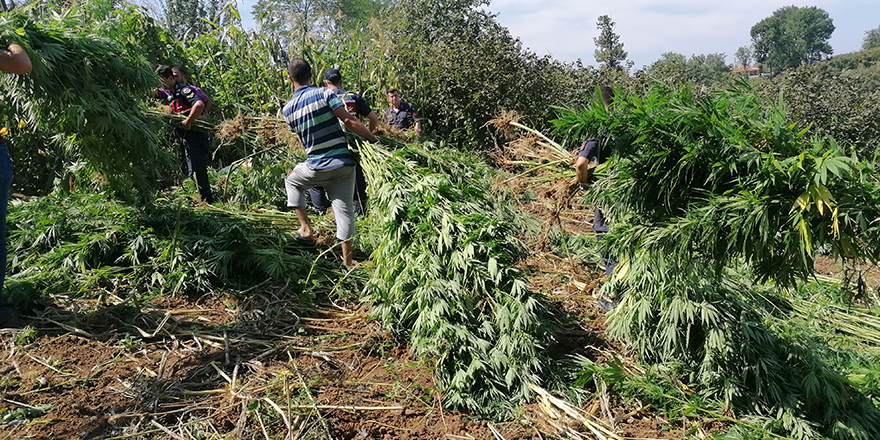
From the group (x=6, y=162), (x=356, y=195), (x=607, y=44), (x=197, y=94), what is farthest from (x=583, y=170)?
(x=607, y=44)

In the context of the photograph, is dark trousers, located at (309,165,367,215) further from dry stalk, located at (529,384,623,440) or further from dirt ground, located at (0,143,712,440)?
dry stalk, located at (529,384,623,440)

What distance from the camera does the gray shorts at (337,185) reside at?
14.7ft

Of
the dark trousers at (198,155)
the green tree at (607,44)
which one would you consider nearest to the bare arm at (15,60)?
the dark trousers at (198,155)

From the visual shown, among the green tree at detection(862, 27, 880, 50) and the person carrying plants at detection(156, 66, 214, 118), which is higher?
the green tree at detection(862, 27, 880, 50)

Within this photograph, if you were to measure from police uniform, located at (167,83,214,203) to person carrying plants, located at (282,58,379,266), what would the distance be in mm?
2059

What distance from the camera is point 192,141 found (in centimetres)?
618

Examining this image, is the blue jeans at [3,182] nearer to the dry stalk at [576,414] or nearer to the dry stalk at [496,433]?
the dry stalk at [496,433]

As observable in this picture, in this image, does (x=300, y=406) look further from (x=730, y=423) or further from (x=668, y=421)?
(x=730, y=423)

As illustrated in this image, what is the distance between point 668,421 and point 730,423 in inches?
11.9

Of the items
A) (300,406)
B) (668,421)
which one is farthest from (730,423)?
(300,406)

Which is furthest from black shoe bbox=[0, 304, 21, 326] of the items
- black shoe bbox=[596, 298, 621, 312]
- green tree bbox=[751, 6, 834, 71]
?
green tree bbox=[751, 6, 834, 71]

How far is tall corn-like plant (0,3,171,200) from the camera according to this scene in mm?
3666

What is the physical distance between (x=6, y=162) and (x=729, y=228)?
4058 millimetres

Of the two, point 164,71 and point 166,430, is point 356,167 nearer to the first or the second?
point 164,71
